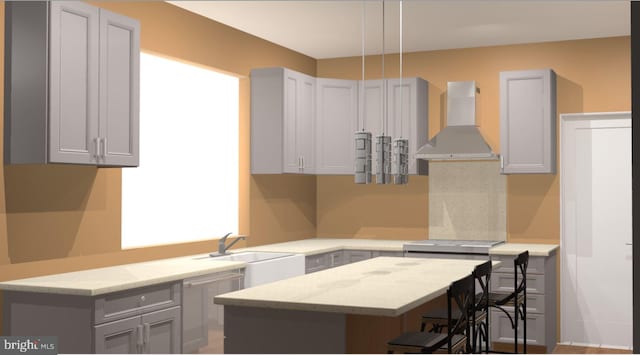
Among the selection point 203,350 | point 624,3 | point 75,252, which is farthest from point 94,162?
point 624,3

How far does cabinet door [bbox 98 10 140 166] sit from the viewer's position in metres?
4.21

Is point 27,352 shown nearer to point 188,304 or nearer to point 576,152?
point 188,304

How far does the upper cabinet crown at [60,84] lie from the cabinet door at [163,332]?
0.94m

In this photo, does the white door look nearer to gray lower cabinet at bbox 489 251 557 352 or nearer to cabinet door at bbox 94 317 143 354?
gray lower cabinet at bbox 489 251 557 352

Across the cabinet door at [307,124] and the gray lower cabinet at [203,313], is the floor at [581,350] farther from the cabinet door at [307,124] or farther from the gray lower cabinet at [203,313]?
the gray lower cabinet at [203,313]

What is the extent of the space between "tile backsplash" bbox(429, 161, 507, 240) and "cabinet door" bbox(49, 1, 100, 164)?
153 inches

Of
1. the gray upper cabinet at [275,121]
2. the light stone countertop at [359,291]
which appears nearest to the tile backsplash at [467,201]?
the gray upper cabinet at [275,121]

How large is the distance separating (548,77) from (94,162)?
3.99 m

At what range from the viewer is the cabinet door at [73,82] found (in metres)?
3.86

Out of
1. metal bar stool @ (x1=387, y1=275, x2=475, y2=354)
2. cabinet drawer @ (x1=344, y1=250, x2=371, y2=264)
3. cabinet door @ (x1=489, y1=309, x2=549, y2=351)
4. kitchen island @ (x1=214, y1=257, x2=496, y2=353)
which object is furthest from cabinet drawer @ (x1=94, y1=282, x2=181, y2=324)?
cabinet door @ (x1=489, y1=309, x2=549, y2=351)

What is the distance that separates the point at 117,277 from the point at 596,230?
14.2 ft

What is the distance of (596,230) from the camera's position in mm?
6473

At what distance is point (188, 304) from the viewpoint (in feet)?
14.7

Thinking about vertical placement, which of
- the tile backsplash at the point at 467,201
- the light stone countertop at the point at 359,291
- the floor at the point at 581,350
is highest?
the tile backsplash at the point at 467,201
